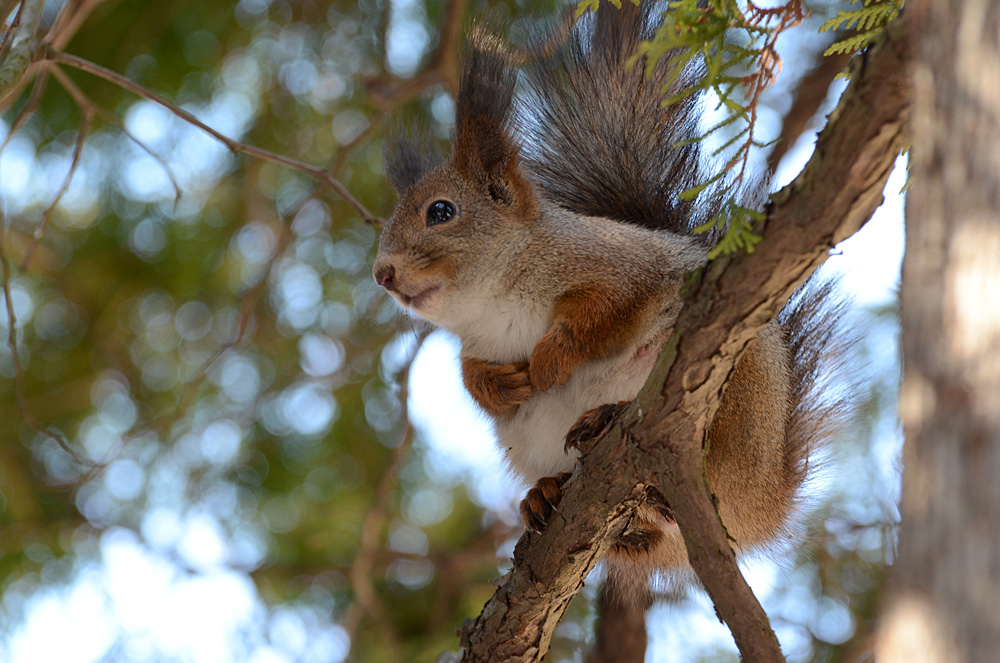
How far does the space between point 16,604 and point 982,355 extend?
382cm

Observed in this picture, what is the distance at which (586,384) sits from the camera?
6.51 ft

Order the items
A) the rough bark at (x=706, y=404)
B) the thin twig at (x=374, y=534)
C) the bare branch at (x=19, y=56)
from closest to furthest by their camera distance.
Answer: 1. the rough bark at (x=706, y=404)
2. the bare branch at (x=19, y=56)
3. the thin twig at (x=374, y=534)

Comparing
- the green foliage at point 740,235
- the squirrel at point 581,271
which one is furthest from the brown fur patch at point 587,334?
the green foliage at point 740,235

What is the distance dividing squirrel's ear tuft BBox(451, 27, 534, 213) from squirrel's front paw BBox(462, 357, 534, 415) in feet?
1.51

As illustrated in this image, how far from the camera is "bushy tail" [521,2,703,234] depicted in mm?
2285

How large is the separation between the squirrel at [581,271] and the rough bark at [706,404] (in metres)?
0.14

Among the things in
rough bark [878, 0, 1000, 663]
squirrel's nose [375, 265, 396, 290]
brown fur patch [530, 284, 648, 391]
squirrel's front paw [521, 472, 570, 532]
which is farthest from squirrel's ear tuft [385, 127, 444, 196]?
rough bark [878, 0, 1000, 663]

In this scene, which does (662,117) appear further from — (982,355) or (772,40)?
(982,355)

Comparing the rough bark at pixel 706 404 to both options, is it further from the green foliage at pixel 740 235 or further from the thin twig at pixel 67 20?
the thin twig at pixel 67 20

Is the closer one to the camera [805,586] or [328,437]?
[805,586]

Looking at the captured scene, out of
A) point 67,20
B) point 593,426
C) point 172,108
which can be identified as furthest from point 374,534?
point 67,20

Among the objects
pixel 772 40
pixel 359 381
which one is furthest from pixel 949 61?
pixel 359 381

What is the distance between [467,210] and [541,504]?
0.81m

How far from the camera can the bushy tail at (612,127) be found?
2.29 meters
